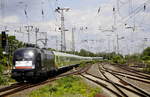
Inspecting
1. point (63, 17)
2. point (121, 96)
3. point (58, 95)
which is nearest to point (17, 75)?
point (58, 95)

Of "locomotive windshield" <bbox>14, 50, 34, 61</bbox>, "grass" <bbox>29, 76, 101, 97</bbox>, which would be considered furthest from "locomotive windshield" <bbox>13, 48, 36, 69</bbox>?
"grass" <bbox>29, 76, 101, 97</bbox>

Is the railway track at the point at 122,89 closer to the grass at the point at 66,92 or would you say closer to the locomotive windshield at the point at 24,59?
the grass at the point at 66,92

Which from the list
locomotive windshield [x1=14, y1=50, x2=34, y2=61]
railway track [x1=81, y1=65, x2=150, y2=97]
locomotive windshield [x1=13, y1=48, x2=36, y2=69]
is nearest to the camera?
railway track [x1=81, y1=65, x2=150, y2=97]

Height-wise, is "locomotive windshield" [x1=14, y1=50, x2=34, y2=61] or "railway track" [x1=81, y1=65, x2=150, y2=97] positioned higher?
"locomotive windshield" [x1=14, y1=50, x2=34, y2=61]

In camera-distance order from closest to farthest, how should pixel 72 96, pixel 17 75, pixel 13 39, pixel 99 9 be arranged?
pixel 72 96, pixel 17 75, pixel 99 9, pixel 13 39

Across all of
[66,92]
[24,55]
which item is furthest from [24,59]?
[66,92]

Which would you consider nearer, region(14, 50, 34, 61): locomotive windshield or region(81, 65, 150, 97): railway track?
region(81, 65, 150, 97): railway track

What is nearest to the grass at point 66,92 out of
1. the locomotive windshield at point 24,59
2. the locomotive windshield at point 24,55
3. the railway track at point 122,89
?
the railway track at point 122,89

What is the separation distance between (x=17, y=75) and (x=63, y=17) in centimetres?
3238

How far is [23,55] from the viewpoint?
26062 mm

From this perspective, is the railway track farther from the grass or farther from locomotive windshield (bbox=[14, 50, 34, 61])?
locomotive windshield (bbox=[14, 50, 34, 61])

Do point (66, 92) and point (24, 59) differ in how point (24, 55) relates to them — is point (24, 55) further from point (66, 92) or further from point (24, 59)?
point (66, 92)

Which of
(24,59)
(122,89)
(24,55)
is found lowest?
(122,89)

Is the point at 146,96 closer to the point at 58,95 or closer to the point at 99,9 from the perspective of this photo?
the point at 58,95
